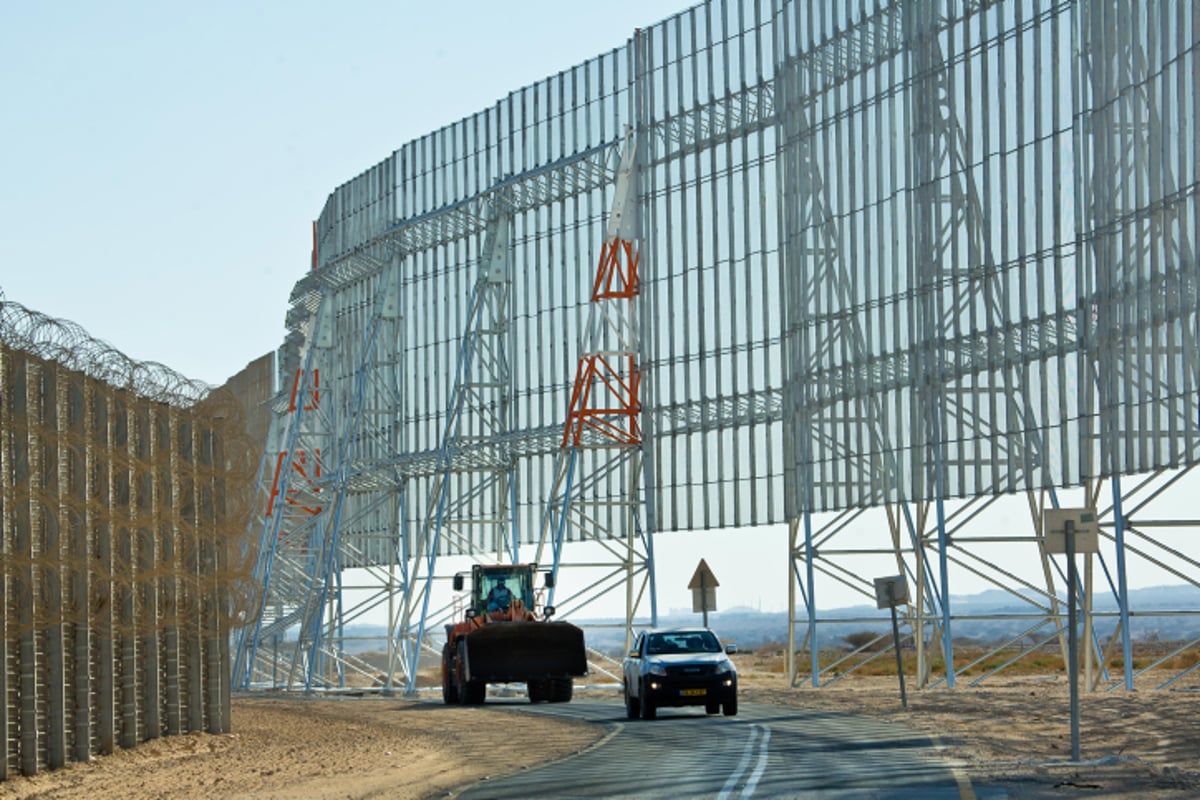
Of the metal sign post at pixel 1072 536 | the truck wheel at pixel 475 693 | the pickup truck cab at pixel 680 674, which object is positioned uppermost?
the metal sign post at pixel 1072 536

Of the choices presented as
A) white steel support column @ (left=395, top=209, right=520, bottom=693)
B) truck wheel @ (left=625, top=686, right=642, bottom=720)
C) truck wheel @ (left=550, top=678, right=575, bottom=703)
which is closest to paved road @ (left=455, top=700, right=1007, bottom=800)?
truck wheel @ (left=625, top=686, right=642, bottom=720)

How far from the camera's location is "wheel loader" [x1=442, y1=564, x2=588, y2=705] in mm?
37969

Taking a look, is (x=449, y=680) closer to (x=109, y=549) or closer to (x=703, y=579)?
(x=703, y=579)

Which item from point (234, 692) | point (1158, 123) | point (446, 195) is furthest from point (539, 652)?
point (446, 195)

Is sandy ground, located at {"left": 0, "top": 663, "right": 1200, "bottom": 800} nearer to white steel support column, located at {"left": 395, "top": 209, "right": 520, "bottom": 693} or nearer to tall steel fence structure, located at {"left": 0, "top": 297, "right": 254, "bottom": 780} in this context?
tall steel fence structure, located at {"left": 0, "top": 297, "right": 254, "bottom": 780}

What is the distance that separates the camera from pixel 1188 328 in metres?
31.6

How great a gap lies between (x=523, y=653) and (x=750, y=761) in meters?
17.6

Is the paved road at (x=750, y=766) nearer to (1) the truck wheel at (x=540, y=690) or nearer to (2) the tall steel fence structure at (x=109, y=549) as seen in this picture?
(2) the tall steel fence structure at (x=109, y=549)

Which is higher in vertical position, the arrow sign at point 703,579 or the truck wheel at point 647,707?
the arrow sign at point 703,579

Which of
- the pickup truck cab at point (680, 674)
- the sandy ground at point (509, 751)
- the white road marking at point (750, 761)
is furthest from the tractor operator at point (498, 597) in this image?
the white road marking at point (750, 761)

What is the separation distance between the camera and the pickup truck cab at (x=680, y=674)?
31188 mm

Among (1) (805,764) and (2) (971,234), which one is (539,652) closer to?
(2) (971,234)

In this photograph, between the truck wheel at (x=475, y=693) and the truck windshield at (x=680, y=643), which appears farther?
the truck wheel at (x=475, y=693)

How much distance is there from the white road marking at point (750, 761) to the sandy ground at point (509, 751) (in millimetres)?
2229
